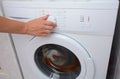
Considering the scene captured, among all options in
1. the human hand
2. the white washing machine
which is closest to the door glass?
the white washing machine

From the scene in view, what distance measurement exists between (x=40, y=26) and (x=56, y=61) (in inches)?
16.0

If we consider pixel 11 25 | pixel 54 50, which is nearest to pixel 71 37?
pixel 54 50

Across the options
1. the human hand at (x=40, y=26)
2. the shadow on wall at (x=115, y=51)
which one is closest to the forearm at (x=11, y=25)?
the human hand at (x=40, y=26)

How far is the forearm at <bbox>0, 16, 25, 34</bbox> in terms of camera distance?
1009 millimetres

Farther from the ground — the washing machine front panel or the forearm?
the forearm

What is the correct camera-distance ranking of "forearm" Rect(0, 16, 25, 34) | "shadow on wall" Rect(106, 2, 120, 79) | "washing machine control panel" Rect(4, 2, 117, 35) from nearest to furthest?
"washing machine control panel" Rect(4, 2, 117, 35) < "forearm" Rect(0, 16, 25, 34) < "shadow on wall" Rect(106, 2, 120, 79)

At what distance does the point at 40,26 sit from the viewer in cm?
98

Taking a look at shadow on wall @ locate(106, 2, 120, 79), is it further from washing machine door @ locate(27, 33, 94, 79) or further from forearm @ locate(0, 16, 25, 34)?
forearm @ locate(0, 16, 25, 34)

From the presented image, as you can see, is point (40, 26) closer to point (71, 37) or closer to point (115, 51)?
point (71, 37)

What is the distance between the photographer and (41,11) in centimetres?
100

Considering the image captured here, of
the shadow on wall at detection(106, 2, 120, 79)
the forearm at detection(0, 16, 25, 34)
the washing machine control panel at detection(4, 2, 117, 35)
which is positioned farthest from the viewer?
the shadow on wall at detection(106, 2, 120, 79)

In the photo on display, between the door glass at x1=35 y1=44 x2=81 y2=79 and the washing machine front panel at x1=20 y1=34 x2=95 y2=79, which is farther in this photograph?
the door glass at x1=35 y1=44 x2=81 y2=79

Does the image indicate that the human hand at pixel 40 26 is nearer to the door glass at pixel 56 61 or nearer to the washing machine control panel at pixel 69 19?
the washing machine control panel at pixel 69 19

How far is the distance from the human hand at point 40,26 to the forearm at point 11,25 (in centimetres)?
3
